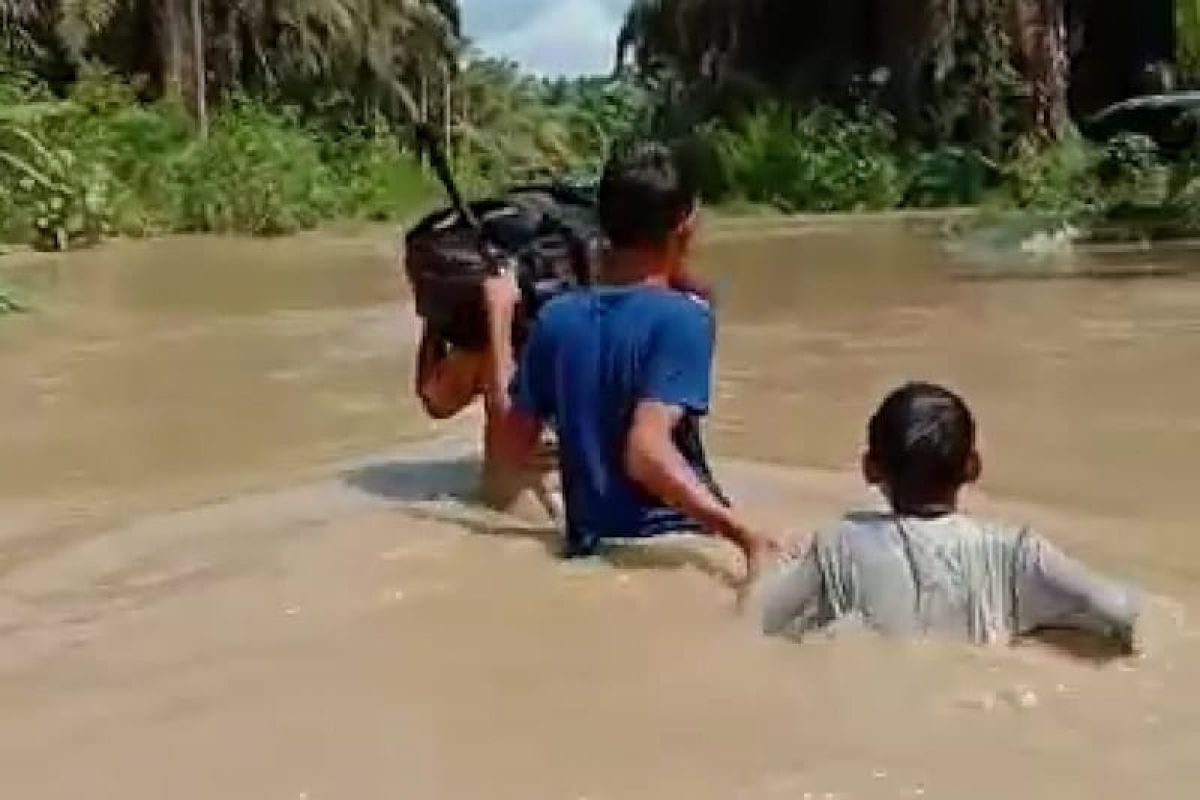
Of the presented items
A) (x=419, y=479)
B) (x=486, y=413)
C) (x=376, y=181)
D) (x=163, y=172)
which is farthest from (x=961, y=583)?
(x=376, y=181)

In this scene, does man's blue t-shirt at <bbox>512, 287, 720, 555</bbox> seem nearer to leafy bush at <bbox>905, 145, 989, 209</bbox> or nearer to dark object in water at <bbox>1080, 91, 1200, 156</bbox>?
dark object in water at <bbox>1080, 91, 1200, 156</bbox>

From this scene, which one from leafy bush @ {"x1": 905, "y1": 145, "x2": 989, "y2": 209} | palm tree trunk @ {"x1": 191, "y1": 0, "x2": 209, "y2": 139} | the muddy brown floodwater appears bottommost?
leafy bush @ {"x1": 905, "y1": 145, "x2": 989, "y2": 209}

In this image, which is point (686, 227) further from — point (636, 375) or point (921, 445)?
point (921, 445)

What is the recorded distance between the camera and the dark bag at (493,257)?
607cm

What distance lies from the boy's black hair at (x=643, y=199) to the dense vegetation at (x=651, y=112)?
11982 millimetres

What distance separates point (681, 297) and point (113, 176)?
18.7 meters

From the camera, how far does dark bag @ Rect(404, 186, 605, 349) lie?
6070 mm

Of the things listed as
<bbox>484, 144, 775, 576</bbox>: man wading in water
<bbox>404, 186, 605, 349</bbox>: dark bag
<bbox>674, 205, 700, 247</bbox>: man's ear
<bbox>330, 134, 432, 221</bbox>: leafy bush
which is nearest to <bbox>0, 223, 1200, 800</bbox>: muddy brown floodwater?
<bbox>484, 144, 775, 576</bbox>: man wading in water

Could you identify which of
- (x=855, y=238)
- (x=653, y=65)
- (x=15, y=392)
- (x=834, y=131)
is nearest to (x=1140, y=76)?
(x=834, y=131)

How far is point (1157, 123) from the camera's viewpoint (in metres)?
28.2

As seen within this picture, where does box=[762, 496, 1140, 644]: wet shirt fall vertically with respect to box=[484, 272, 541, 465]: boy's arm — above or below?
below

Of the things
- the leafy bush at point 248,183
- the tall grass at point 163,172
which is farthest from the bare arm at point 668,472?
the leafy bush at point 248,183

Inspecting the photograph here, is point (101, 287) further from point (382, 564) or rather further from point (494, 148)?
point (494, 148)

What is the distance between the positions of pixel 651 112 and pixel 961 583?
34547 mm
